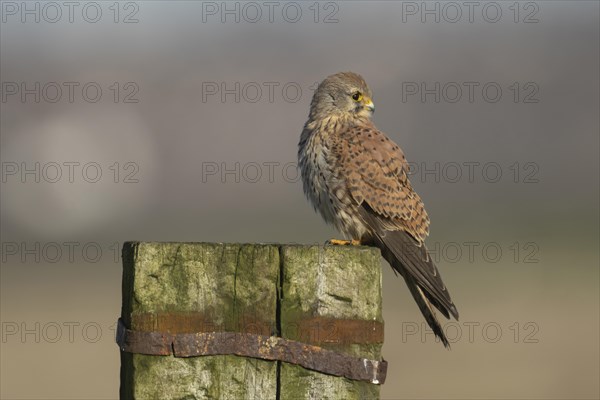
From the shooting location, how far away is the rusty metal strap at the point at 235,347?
3186mm

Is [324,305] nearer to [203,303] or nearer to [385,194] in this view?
[203,303]

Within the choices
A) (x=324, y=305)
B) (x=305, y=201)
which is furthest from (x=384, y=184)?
(x=305, y=201)

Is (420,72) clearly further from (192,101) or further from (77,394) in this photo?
(77,394)

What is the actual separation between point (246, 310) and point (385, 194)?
304 cm

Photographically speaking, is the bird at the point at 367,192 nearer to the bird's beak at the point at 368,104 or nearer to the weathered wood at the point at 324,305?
the bird's beak at the point at 368,104

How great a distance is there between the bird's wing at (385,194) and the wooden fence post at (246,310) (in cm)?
267

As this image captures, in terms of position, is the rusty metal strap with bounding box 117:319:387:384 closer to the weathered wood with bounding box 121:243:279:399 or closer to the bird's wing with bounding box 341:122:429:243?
the weathered wood with bounding box 121:243:279:399

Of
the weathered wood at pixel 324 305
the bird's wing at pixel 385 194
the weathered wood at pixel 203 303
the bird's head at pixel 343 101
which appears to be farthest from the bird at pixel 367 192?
the weathered wood at pixel 203 303

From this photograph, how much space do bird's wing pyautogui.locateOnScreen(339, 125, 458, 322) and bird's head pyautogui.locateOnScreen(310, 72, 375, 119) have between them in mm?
467

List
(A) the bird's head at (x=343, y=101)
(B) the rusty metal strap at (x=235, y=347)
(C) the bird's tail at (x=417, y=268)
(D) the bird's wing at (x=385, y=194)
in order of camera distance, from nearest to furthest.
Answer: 1. (B) the rusty metal strap at (x=235, y=347)
2. (C) the bird's tail at (x=417, y=268)
3. (D) the bird's wing at (x=385, y=194)
4. (A) the bird's head at (x=343, y=101)

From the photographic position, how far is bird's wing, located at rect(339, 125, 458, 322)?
6.09 m

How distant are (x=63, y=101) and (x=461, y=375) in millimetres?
50571

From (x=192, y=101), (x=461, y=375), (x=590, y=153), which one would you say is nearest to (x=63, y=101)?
(x=192, y=101)

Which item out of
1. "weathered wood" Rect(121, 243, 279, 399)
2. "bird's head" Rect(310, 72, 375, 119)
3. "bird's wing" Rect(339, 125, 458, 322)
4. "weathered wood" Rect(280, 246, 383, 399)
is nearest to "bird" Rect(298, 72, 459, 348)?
"bird's wing" Rect(339, 125, 458, 322)
